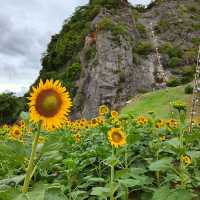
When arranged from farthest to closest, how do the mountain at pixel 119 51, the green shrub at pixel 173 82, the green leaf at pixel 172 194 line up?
the mountain at pixel 119 51 → the green shrub at pixel 173 82 → the green leaf at pixel 172 194

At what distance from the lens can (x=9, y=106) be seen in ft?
119

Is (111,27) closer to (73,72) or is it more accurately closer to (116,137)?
(73,72)

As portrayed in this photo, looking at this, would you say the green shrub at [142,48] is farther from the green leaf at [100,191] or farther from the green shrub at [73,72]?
the green leaf at [100,191]

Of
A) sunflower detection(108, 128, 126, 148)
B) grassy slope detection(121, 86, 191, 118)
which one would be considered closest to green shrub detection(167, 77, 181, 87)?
grassy slope detection(121, 86, 191, 118)

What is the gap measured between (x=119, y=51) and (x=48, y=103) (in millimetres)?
31378

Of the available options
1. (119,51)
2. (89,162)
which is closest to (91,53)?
(119,51)

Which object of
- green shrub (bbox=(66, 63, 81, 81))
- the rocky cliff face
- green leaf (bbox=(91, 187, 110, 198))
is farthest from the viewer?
green shrub (bbox=(66, 63, 81, 81))

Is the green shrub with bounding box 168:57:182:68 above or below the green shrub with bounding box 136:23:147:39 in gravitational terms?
below

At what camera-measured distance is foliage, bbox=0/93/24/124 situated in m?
34.5

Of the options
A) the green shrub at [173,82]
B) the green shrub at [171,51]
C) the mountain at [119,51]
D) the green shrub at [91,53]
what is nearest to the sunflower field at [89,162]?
the mountain at [119,51]

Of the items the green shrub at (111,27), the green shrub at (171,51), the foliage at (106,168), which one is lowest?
the foliage at (106,168)

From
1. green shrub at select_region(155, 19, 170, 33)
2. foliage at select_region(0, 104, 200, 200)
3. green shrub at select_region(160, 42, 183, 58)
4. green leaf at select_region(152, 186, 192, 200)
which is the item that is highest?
green shrub at select_region(155, 19, 170, 33)

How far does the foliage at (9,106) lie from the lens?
113ft

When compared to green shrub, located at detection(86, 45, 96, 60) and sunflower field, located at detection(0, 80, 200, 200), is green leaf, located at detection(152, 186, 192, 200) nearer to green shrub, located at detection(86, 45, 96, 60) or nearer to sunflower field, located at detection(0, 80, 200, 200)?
sunflower field, located at detection(0, 80, 200, 200)
